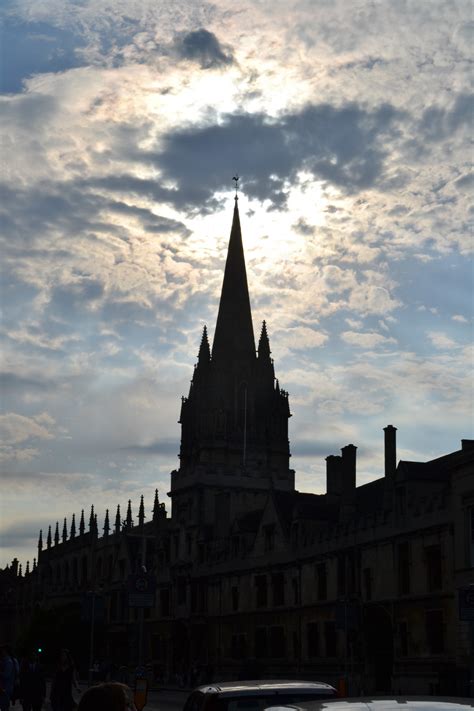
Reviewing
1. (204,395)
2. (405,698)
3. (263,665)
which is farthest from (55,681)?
(204,395)

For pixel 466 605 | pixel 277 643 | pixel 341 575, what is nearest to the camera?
pixel 466 605

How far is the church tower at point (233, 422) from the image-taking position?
83.7 metres

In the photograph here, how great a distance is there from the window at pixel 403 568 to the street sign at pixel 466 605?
29342mm

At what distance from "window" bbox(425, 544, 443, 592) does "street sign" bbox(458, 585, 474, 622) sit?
26693mm

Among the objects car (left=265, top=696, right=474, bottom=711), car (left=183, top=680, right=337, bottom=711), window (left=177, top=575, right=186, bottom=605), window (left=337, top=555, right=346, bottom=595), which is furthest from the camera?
window (left=177, top=575, right=186, bottom=605)

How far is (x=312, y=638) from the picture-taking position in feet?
177

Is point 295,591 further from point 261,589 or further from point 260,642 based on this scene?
point 260,642

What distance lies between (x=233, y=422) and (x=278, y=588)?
99.9 ft

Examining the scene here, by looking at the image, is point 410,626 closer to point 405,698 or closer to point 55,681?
point 55,681

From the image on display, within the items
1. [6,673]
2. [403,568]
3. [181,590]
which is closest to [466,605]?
[6,673]

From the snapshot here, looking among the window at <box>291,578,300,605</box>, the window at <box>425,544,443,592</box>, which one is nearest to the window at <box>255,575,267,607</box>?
the window at <box>291,578,300,605</box>

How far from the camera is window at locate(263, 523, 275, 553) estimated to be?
60.2 metres

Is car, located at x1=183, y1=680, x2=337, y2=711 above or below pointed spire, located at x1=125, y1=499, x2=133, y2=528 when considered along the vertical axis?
below

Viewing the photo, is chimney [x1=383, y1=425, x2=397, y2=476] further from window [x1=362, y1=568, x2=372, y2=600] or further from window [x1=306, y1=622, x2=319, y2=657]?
window [x1=306, y1=622, x2=319, y2=657]
